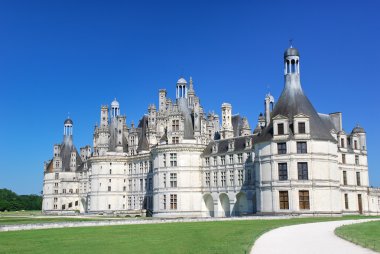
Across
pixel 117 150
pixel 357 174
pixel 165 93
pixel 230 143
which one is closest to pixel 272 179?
pixel 230 143

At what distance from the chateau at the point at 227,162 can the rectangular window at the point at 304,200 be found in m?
0.10

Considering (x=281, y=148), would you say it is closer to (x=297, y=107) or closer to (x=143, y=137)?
(x=297, y=107)

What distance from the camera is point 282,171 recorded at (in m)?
50.8

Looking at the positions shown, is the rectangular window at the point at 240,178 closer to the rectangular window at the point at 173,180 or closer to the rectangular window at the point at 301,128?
the rectangular window at the point at 173,180

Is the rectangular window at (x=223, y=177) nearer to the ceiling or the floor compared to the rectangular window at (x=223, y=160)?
nearer to the floor

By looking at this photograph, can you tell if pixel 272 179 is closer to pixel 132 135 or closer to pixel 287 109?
pixel 287 109

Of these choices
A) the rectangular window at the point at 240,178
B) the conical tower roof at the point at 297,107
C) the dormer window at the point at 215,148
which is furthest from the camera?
the dormer window at the point at 215,148

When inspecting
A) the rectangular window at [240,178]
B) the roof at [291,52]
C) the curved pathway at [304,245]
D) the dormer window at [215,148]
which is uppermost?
the roof at [291,52]

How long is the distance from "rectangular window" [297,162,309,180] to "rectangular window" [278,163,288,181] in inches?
53.3

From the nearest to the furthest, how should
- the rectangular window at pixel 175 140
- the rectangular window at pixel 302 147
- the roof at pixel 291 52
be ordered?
the rectangular window at pixel 302 147, the roof at pixel 291 52, the rectangular window at pixel 175 140

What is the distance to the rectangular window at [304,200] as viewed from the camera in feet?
163

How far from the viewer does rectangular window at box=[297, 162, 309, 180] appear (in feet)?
165

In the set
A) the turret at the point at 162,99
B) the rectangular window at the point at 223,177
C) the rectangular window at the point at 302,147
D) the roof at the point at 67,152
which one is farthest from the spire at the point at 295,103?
the roof at the point at 67,152

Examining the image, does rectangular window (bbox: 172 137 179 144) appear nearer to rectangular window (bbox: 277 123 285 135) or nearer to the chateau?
the chateau
